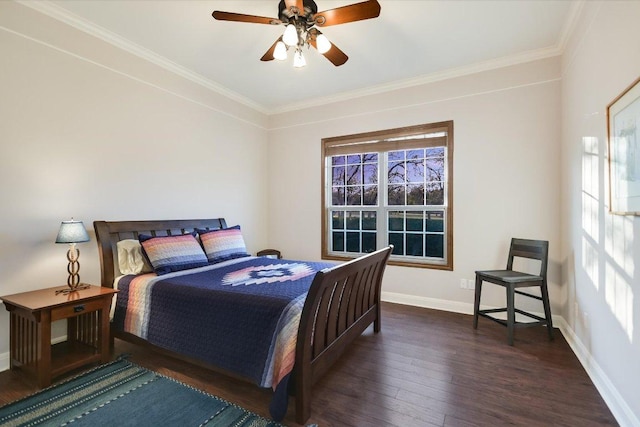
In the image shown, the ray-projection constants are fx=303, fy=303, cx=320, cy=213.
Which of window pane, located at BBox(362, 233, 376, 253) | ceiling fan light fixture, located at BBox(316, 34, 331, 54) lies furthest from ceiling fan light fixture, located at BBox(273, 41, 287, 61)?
window pane, located at BBox(362, 233, 376, 253)

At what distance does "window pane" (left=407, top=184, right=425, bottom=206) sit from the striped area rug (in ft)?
9.87

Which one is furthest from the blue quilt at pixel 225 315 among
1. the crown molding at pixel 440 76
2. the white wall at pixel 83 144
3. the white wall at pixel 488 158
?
the crown molding at pixel 440 76

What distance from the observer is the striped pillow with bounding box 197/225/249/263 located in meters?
3.27

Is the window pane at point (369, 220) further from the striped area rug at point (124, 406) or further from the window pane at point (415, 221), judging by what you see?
the striped area rug at point (124, 406)

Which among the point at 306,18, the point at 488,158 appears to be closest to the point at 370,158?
the point at 488,158

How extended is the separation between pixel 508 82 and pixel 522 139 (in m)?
0.65

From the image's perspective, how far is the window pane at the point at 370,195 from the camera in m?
4.23

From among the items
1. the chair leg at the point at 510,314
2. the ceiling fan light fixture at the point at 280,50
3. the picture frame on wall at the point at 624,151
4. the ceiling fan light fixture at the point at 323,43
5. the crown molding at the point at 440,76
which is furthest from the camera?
the crown molding at the point at 440,76

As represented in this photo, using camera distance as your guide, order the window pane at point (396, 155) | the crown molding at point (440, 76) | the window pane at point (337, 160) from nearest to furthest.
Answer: the crown molding at point (440, 76) → the window pane at point (396, 155) → the window pane at point (337, 160)

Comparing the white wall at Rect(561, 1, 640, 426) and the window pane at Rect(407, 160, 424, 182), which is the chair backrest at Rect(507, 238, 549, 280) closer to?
the white wall at Rect(561, 1, 640, 426)

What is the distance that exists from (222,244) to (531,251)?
3.21 metres

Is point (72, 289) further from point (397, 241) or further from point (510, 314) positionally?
point (510, 314)

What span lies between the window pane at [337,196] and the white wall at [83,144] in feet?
5.39

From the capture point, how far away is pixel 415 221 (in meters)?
3.96
